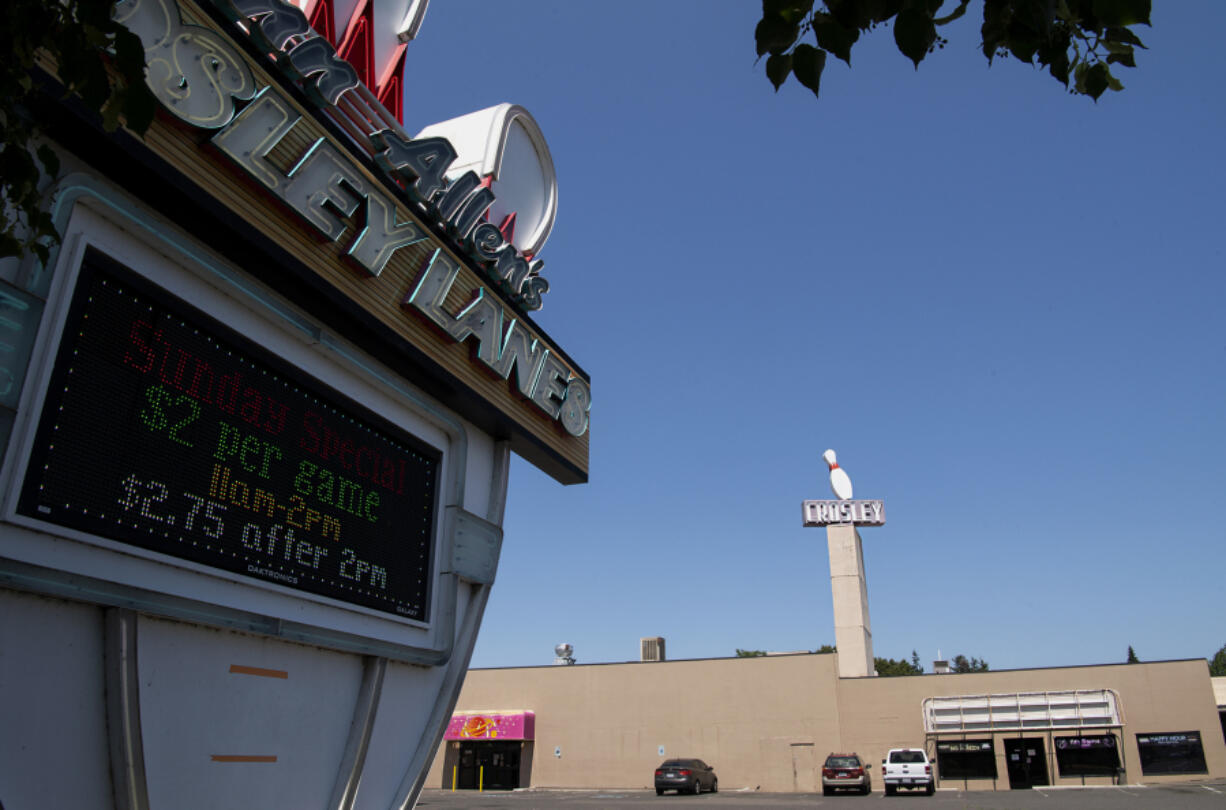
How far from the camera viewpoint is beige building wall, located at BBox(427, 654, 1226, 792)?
31109 mm

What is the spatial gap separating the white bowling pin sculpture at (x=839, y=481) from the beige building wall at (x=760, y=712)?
1440cm

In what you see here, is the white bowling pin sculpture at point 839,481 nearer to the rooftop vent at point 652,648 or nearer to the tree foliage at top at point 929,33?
the rooftop vent at point 652,648

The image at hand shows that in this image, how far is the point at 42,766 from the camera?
5355mm

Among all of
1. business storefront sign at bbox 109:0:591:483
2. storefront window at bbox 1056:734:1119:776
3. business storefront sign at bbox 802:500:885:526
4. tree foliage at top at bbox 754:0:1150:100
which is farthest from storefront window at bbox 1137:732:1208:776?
tree foliage at top at bbox 754:0:1150:100

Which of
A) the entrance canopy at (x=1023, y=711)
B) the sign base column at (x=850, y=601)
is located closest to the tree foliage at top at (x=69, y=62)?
the entrance canopy at (x=1023, y=711)

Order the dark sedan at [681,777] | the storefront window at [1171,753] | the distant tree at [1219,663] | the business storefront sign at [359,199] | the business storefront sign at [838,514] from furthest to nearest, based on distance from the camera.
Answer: the distant tree at [1219,663]
the business storefront sign at [838,514]
the storefront window at [1171,753]
the dark sedan at [681,777]
the business storefront sign at [359,199]

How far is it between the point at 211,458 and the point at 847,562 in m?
39.4

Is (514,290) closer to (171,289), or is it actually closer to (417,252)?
(417,252)

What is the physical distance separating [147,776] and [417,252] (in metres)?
5.58

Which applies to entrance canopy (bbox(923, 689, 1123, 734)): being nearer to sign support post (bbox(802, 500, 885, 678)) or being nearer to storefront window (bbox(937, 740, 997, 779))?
storefront window (bbox(937, 740, 997, 779))

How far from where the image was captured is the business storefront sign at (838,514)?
45406mm

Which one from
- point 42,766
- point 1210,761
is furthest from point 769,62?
point 1210,761

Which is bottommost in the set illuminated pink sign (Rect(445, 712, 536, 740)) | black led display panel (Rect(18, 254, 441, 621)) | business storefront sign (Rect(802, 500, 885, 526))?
illuminated pink sign (Rect(445, 712, 536, 740))

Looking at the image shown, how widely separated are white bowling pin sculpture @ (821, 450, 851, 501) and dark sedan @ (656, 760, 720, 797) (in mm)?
20072
